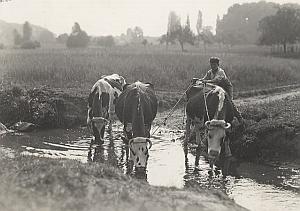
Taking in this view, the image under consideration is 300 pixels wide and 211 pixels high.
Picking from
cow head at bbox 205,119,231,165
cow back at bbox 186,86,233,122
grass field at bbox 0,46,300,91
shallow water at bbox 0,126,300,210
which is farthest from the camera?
grass field at bbox 0,46,300,91

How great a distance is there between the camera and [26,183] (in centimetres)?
614

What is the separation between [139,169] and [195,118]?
10.2 ft

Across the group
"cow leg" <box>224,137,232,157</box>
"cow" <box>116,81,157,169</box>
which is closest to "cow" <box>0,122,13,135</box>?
"cow" <box>116,81,157,169</box>

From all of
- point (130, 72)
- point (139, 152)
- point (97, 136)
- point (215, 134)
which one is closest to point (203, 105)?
point (215, 134)

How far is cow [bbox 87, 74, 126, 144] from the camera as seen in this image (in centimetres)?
1227

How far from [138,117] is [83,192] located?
152 inches

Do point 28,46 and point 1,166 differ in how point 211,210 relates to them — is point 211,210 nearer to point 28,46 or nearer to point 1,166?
point 1,166

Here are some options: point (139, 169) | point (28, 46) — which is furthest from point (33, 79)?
point (139, 169)

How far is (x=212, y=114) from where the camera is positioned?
35.0 feet

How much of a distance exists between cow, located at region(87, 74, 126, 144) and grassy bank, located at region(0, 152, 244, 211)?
16.5 ft

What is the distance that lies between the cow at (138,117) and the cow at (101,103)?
2.43 ft

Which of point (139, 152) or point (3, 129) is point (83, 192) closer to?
point (139, 152)

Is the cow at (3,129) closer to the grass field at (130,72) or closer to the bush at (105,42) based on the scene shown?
the grass field at (130,72)

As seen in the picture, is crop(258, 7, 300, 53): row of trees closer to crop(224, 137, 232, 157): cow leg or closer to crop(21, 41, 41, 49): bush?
crop(21, 41, 41, 49): bush
